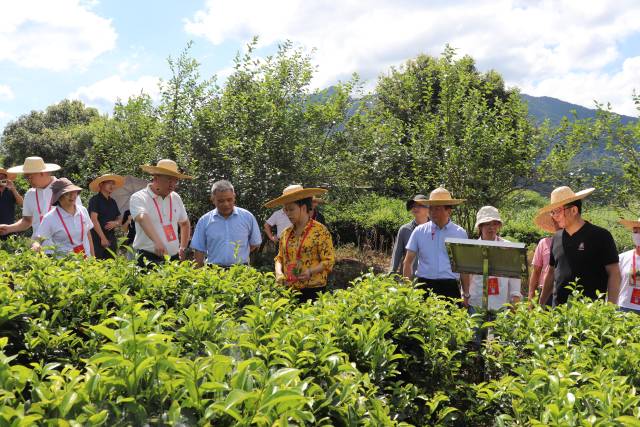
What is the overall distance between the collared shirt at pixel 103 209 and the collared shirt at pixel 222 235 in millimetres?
2598

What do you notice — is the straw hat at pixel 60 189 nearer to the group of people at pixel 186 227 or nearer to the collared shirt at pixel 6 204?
the group of people at pixel 186 227

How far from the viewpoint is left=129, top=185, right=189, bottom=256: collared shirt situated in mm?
5996

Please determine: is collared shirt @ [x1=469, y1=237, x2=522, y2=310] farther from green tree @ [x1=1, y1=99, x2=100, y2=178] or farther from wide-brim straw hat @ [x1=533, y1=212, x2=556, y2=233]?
green tree @ [x1=1, y1=99, x2=100, y2=178]

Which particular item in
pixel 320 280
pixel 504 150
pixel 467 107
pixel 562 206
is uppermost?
pixel 467 107

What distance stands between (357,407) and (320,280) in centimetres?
285

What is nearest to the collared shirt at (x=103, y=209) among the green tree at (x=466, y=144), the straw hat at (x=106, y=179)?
the straw hat at (x=106, y=179)

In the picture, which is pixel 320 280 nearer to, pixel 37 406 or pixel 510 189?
pixel 37 406

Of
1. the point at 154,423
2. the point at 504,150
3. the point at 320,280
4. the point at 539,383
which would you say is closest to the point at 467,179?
the point at 504,150

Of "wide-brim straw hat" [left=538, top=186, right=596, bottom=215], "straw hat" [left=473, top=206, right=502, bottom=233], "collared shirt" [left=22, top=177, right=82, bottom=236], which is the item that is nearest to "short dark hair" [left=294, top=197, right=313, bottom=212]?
"straw hat" [left=473, top=206, right=502, bottom=233]

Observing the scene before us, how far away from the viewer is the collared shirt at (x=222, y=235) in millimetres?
5816

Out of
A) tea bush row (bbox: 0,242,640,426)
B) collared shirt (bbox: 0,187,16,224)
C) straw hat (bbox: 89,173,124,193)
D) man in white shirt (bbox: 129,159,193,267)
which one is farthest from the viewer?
collared shirt (bbox: 0,187,16,224)

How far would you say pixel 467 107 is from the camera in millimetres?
9445

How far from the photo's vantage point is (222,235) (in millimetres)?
5809

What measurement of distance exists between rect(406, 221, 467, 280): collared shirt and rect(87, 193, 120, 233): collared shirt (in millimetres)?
4559
